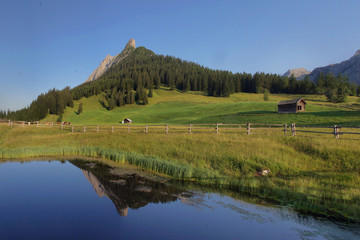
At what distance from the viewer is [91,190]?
10.9 m

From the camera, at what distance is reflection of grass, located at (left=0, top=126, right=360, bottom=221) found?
31.4ft

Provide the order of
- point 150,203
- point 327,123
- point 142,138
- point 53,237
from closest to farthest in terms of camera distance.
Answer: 1. point 53,237
2. point 150,203
3. point 142,138
4. point 327,123

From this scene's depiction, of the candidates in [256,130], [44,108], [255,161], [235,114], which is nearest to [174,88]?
[44,108]

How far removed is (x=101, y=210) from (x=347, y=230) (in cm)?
888

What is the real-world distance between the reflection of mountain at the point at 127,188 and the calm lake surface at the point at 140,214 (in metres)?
0.04

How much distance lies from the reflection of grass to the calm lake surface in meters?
1.46

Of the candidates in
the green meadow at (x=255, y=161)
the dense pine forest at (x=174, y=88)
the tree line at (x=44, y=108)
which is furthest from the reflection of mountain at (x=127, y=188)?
the tree line at (x=44, y=108)

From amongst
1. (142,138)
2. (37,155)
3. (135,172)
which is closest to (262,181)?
(135,172)

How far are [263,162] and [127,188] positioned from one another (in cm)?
869

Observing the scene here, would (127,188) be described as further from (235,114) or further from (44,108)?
(44,108)

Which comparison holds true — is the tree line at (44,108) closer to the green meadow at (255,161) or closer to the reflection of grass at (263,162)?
the green meadow at (255,161)

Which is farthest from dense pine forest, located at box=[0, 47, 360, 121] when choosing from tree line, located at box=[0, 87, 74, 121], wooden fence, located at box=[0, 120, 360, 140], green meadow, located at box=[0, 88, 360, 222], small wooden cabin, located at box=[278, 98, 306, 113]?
green meadow, located at box=[0, 88, 360, 222]

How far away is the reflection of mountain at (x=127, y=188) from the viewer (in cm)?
938

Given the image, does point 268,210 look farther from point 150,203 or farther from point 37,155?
point 37,155
